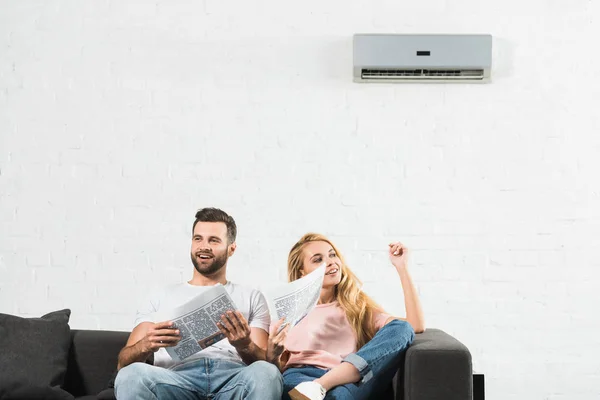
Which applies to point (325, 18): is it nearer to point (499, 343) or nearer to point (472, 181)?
point (472, 181)

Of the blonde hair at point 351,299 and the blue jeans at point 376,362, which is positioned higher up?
the blonde hair at point 351,299

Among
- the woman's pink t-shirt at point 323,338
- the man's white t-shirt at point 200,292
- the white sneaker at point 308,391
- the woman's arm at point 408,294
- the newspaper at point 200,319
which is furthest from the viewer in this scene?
A: the woman's arm at point 408,294

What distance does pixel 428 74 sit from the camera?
4.26 meters

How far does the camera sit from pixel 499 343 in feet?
13.8

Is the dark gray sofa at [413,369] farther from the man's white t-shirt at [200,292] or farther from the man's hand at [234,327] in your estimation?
the man's hand at [234,327]

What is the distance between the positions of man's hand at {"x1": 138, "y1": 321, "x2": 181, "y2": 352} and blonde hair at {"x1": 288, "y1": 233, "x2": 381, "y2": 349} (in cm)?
72

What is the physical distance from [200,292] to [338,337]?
0.56 metres

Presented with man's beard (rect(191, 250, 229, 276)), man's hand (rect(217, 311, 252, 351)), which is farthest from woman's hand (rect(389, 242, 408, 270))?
man's hand (rect(217, 311, 252, 351))

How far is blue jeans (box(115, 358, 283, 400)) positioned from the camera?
2.88 metres

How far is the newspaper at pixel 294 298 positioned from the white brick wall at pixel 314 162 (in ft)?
3.84

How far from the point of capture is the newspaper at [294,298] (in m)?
2.99

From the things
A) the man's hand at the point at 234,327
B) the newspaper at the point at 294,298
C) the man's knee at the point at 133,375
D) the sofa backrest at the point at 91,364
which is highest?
the newspaper at the point at 294,298

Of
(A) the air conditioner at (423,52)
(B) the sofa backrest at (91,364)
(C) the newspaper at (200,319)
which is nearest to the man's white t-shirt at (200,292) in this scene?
(C) the newspaper at (200,319)

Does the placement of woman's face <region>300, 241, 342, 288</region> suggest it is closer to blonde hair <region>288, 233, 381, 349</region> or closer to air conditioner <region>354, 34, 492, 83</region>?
blonde hair <region>288, 233, 381, 349</region>
